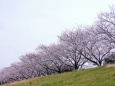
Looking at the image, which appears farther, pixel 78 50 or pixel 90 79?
pixel 78 50

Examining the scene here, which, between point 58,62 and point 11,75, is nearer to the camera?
point 58,62

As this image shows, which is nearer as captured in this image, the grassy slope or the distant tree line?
the grassy slope

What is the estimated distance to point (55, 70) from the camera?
57.5 metres

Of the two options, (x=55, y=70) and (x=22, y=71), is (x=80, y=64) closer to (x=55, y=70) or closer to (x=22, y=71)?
(x=55, y=70)

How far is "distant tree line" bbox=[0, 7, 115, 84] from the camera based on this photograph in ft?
128

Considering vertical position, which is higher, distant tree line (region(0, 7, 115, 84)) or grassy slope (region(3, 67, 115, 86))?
distant tree line (region(0, 7, 115, 84))

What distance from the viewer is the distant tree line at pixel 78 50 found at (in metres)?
38.9

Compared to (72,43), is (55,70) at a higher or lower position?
lower

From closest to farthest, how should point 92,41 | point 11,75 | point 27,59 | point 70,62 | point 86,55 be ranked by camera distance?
1. point 92,41
2. point 86,55
3. point 70,62
4. point 27,59
5. point 11,75

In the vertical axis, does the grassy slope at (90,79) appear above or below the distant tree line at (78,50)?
below

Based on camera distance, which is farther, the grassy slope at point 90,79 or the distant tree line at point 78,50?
the distant tree line at point 78,50

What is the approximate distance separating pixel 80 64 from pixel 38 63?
1083 cm

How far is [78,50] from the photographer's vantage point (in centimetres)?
4712

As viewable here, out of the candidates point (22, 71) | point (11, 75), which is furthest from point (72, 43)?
point (11, 75)
